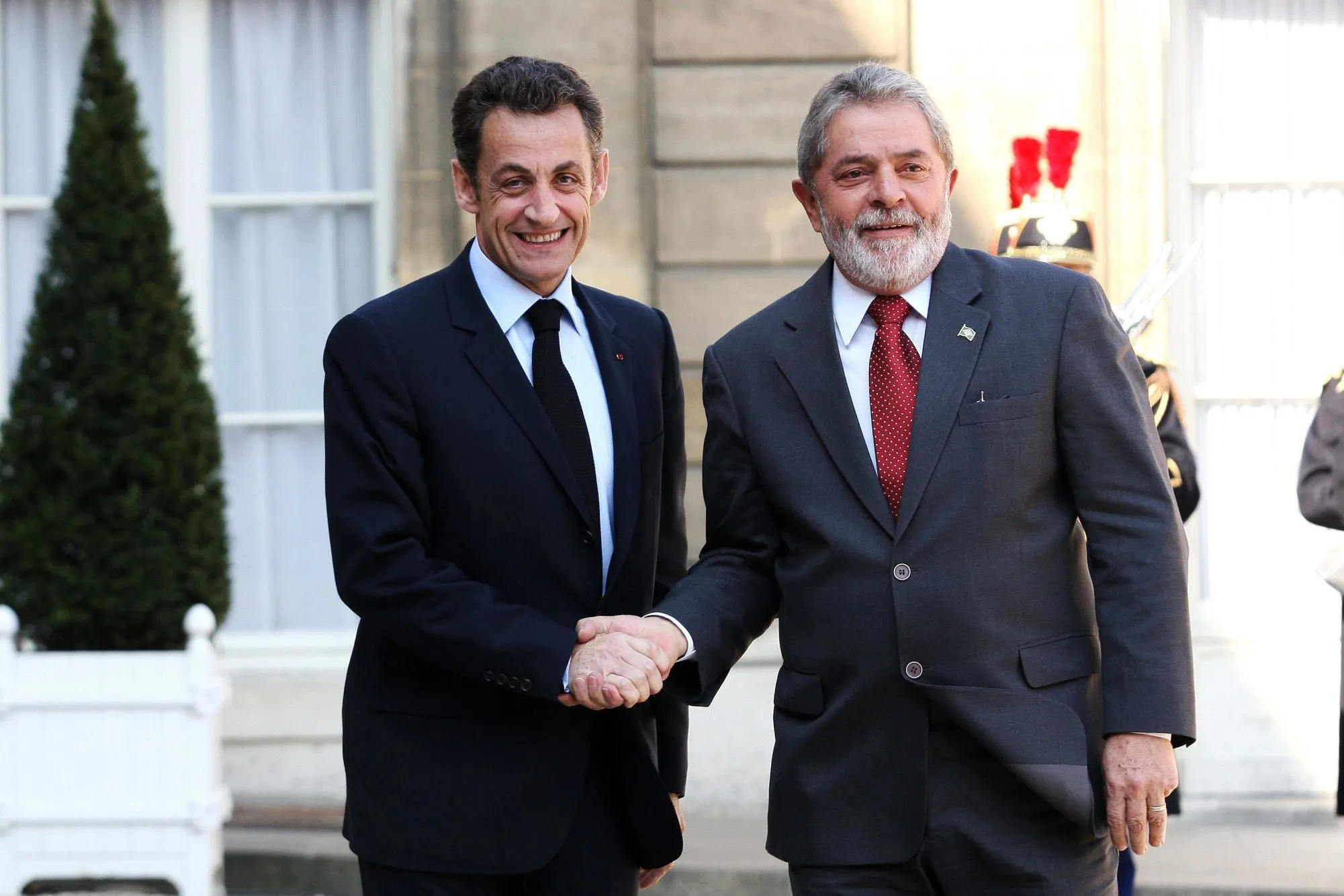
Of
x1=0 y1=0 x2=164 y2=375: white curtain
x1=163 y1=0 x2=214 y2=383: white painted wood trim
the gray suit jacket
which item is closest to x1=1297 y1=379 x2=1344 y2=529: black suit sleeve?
the gray suit jacket

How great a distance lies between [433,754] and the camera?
282 centimetres

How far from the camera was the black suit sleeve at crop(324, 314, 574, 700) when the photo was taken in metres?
2.71

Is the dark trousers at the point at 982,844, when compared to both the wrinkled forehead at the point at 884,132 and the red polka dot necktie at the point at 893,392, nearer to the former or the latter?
the red polka dot necktie at the point at 893,392

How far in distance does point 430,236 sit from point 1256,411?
3.32 metres

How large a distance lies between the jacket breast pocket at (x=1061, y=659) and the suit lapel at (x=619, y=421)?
0.68 meters

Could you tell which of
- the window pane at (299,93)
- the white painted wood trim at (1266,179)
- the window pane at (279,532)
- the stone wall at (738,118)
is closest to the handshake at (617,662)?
the stone wall at (738,118)

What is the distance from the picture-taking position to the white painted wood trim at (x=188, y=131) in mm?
6824

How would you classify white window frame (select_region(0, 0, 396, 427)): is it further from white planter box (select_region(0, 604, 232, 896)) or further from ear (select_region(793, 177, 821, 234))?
ear (select_region(793, 177, 821, 234))

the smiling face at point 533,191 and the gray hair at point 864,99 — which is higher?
the gray hair at point 864,99

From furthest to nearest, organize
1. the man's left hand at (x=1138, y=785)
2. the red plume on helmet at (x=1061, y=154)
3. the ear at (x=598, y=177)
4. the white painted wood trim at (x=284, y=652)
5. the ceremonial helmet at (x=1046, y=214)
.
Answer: the white painted wood trim at (x=284, y=652) < the red plume on helmet at (x=1061, y=154) < the ceremonial helmet at (x=1046, y=214) < the ear at (x=598, y=177) < the man's left hand at (x=1138, y=785)

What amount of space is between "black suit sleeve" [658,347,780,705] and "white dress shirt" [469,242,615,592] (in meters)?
0.17

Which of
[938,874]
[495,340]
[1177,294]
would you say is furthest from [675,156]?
[938,874]

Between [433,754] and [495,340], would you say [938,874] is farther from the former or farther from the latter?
[495,340]

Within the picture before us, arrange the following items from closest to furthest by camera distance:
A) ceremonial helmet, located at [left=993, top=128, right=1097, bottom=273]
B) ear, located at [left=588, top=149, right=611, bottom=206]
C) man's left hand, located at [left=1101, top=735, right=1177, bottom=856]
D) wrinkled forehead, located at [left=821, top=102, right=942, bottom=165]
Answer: man's left hand, located at [left=1101, top=735, right=1177, bottom=856]
wrinkled forehead, located at [left=821, top=102, right=942, bottom=165]
ear, located at [left=588, top=149, right=611, bottom=206]
ceremonial helmet, located at [left=993, top=128, right=1097, bottom=273]
